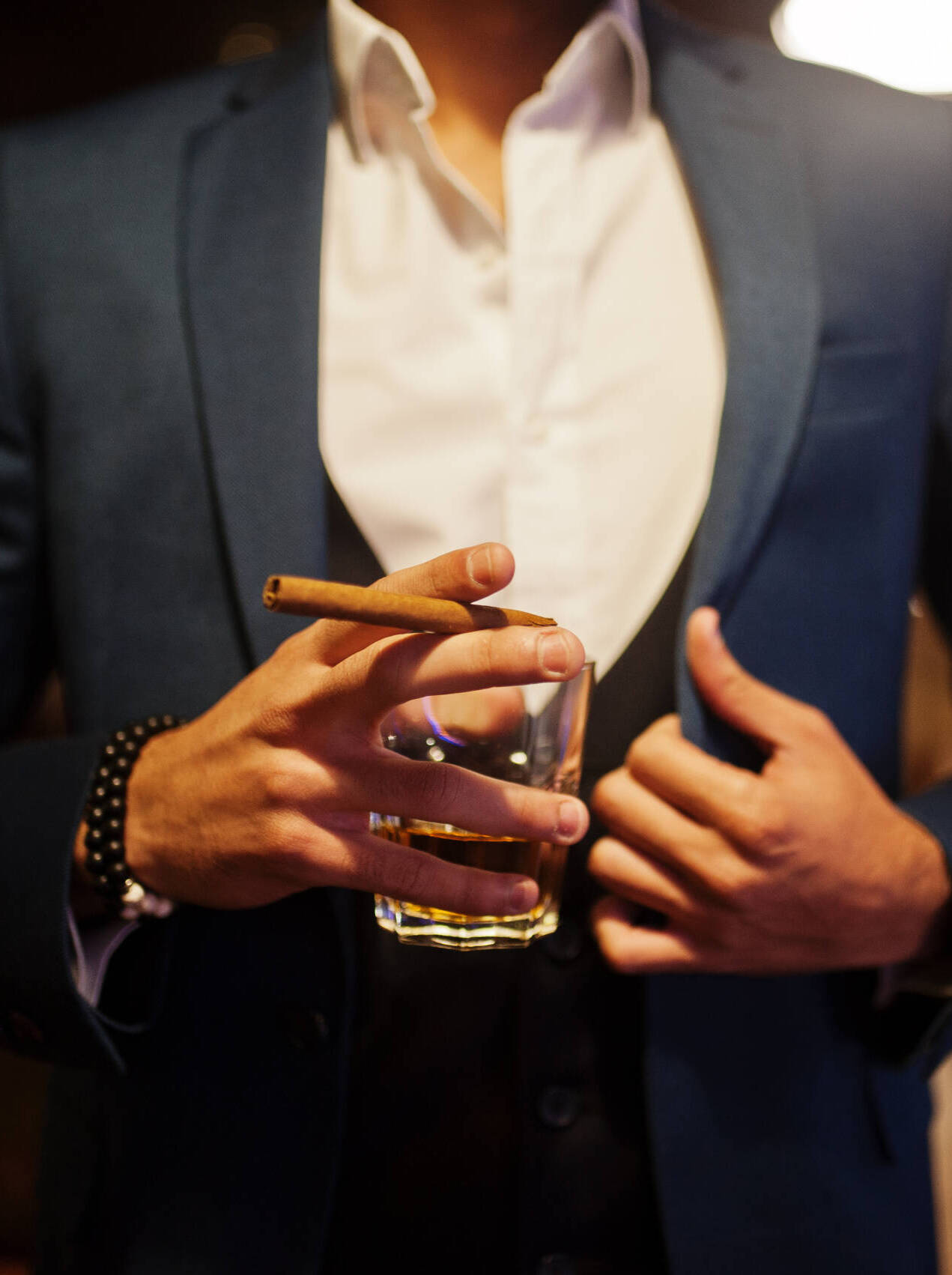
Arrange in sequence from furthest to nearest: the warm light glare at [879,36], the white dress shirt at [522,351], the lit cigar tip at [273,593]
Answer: the warm light glare at [879,36]
the white dress shirt at [522,351]
the lit cigar tip at [273,593]

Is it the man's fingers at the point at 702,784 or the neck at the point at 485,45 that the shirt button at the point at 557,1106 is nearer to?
the man's fingers at the point at 702,784

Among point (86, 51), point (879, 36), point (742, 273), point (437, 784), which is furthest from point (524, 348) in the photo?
point (86, 51)

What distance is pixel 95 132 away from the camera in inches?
32.1

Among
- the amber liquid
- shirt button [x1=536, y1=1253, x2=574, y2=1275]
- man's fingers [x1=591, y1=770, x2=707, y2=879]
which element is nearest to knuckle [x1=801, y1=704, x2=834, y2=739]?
man's fingers [x1=591, y1=770, x2=707, y2=879]

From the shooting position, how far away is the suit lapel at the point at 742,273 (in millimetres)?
679

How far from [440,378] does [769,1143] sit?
649mm

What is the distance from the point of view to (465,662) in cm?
40

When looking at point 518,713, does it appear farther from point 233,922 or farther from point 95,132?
point 95,132

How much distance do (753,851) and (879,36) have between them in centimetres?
188

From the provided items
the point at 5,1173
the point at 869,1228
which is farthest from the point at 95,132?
the point at 5,1173

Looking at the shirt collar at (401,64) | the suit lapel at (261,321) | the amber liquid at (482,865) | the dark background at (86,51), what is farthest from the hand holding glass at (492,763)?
the dark background at (86,51)

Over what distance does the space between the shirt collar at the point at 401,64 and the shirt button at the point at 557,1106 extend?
2.54ft

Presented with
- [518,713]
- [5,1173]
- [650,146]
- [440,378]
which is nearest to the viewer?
[518,713]

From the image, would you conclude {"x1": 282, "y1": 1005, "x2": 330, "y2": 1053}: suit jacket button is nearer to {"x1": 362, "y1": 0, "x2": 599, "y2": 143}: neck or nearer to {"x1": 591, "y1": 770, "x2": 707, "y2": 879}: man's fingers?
{"x1": 591, "y1": 770, "x2": 707, "y2": 879}: man's fingers
